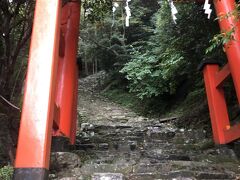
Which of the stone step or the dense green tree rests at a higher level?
the dense green tree

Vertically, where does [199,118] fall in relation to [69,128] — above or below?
above

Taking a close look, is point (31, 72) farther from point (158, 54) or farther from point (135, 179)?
point (158, 54)

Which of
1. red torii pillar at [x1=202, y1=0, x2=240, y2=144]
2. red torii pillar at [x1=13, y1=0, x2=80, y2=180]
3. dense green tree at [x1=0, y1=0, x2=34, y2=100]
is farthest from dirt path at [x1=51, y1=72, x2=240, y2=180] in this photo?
dense green tree at [x1=0, y1=0, x2=34, y2=100]

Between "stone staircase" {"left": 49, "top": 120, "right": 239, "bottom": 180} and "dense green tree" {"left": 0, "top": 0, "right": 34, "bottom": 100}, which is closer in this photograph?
"stone staircase" {"left": 49, "top": 120, "right": 239, "bottom": 180}

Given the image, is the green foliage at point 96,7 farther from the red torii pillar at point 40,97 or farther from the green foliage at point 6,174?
the green foliage at point 6,174

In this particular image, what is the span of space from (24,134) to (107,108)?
32.3ft

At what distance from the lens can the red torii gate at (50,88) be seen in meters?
3.49

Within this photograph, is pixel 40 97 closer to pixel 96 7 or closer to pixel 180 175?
pixel 180 175

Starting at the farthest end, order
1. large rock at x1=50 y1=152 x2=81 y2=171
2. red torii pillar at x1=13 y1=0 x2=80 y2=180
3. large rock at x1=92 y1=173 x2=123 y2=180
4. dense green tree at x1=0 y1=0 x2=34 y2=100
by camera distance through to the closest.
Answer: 1. dense green tree at x1=0 y1=0 x2=34 y2=100
2. large rock at x1=50 y1=152 x2=81 y2=171
3. large rock at x1=92 y1=173 x2=123 y2=180
4. red torii pillar at x1=13 y1=0 x2=80 y2=180

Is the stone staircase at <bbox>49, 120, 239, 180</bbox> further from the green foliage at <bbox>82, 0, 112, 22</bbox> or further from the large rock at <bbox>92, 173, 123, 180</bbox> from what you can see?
the green foliage at <bbox>82, 0, 112, 22</bbox>

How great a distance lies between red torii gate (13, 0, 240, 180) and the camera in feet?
11.4

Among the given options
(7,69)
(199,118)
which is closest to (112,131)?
(199,118)

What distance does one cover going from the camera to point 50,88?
3.86 meters

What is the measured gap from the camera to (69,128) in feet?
18.8
